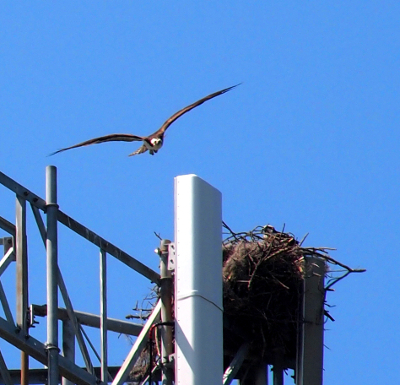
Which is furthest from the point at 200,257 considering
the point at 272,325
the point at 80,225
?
the point at 272,325

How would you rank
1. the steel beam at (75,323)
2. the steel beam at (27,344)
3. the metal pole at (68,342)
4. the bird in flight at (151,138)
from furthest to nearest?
the bird in flight at (151,138) < the metal pole at (68,342) < the steel beam at (75,323) < the steel beam at (27,344)

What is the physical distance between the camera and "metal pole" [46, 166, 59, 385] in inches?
358

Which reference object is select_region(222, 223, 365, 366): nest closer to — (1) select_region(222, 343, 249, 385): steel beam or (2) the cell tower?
(1) select_region(222, 343, 249, 385): steel beam

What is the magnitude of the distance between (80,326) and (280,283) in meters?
3.72

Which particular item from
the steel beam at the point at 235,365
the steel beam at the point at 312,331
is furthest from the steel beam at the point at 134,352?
the steel beam at the point at 312,331

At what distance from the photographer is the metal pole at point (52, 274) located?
909 cm

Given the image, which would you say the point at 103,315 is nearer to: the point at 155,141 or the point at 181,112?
the point at 181,112

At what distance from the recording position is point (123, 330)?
36.0 feet

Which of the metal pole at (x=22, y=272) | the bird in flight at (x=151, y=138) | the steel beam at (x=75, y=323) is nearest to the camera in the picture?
the metal pole at (x=22, y=272)

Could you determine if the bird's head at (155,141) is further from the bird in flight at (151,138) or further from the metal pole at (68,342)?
the metal pole at (68,342)

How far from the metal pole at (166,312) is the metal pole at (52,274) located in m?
1.11

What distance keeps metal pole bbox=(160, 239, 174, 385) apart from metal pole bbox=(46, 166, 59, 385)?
3.64ft

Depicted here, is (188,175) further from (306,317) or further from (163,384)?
(306,317)

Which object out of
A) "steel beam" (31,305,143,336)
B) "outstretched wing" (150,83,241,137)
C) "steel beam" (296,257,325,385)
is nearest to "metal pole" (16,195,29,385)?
"steel beam" (31,305,143,336)
